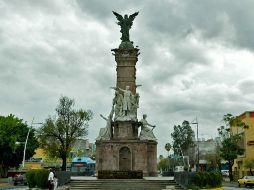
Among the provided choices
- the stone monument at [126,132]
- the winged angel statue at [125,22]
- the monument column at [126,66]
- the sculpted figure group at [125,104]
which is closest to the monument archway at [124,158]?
the stone monument at [126,132]

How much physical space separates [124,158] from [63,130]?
2045 cm

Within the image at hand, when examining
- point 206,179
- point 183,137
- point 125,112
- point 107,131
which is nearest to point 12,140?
point 107,131

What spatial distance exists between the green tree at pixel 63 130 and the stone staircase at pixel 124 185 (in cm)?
2839

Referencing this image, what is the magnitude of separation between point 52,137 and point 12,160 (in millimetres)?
9914

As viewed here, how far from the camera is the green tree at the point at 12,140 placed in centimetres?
6294

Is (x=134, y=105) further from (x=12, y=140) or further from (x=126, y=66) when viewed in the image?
(x=12, y=140)

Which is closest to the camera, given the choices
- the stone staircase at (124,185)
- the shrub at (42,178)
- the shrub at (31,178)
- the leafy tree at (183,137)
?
the shrub at (42,178)

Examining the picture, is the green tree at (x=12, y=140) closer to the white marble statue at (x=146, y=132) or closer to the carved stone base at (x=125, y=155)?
the carved stone base at (x=125, y=155)

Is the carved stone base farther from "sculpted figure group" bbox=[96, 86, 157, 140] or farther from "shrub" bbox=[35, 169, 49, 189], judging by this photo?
"shrub" bbox=[35, 169, 49, 189]

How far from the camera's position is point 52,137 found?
62844mm

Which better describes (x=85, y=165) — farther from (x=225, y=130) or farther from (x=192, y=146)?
(x=192, y=146)

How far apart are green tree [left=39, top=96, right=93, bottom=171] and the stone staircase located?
28386 millimetres

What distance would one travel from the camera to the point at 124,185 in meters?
32.2

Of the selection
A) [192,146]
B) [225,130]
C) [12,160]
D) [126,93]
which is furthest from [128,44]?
[192,146]
